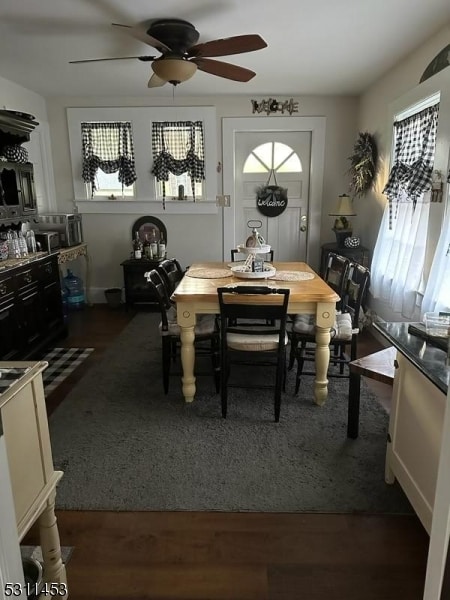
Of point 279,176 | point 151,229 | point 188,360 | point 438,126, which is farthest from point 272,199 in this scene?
point 188,360

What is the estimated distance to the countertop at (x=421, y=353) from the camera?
1523 millimetres

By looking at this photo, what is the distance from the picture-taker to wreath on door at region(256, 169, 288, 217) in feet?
16.8

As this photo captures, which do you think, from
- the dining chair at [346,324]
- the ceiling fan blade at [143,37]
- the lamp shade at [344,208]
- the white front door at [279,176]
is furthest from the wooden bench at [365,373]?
the white front door at [279,176]

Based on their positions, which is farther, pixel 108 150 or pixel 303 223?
pixel 303 223

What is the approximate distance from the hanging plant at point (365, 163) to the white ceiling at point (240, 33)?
587mm

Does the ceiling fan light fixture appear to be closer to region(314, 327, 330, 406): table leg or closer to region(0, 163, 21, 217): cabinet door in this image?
region(0, 163, 21, 217): cabinet door

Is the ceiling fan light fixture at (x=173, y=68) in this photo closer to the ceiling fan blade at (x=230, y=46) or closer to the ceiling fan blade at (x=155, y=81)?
the ceiling fan blade at (x=230, y=46)

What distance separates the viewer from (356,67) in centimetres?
378

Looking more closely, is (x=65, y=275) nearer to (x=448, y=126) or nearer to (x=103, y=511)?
(x=103, y=511)

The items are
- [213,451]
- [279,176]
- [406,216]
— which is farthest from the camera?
[279,176]

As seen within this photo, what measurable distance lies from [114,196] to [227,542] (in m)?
4.39

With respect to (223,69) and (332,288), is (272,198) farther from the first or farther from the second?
(223,69)

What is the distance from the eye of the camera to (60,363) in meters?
3.60

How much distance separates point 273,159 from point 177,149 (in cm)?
116
